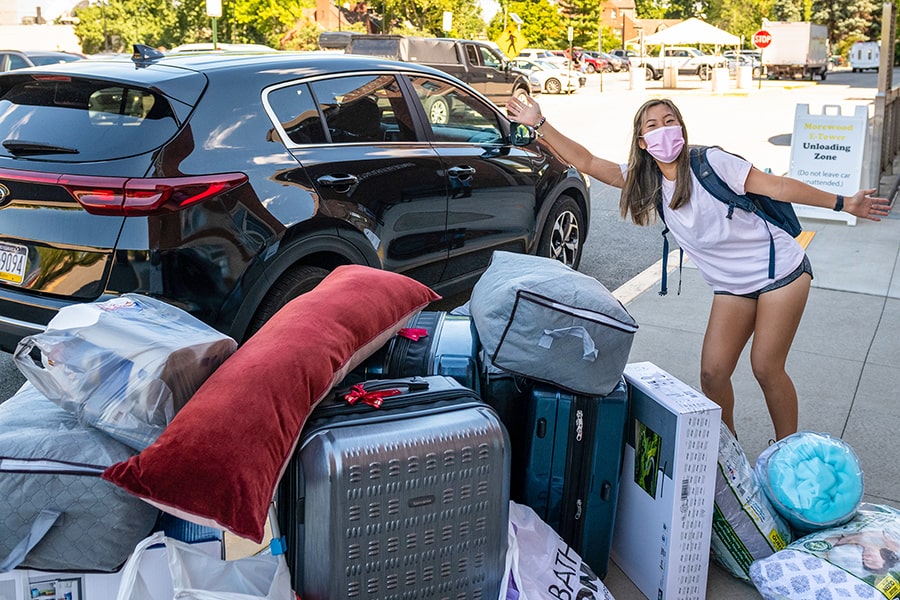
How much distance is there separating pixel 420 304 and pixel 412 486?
1.04m

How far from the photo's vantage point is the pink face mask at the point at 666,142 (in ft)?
12.1

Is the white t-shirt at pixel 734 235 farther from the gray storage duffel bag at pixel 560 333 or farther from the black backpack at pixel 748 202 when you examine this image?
the gray storage duffel bag at pixel 560 333

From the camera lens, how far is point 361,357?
2.98 m

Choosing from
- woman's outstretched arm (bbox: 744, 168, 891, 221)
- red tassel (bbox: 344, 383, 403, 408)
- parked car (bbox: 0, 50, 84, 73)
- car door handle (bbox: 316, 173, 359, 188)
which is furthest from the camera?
parked car (bbox: 0, 50, 84, 73)

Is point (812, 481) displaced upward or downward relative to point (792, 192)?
downward

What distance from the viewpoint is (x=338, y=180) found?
15.4 feet

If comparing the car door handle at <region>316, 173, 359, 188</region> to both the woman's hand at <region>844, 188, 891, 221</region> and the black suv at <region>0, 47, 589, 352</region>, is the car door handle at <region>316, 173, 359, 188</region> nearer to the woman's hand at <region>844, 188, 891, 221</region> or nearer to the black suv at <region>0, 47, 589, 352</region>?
the black suv at <region>0, 47, 589, 352</region>

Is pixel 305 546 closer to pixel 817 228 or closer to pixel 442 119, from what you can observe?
pixel 442 119

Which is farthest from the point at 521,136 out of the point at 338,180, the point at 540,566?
the point at 540,566

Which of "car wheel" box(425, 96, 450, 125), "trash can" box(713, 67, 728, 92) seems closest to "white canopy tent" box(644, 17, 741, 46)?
"trash can" box(713, 67, 728, 92)

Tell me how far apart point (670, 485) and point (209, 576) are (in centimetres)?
144

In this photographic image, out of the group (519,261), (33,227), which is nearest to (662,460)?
(519,261)

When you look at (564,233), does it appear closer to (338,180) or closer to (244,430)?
(338,180)

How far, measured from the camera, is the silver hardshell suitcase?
2389mm
